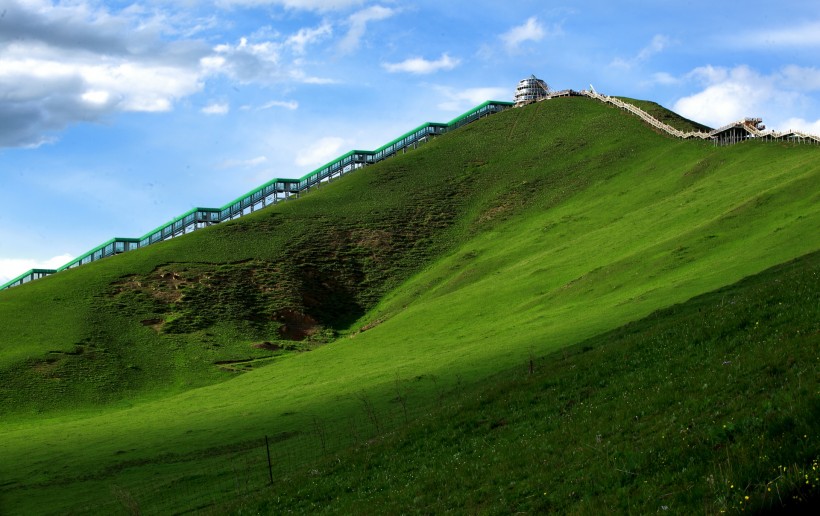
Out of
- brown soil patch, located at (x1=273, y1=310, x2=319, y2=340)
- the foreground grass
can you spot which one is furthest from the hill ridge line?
the foreground grass

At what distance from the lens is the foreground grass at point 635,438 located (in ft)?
65.0

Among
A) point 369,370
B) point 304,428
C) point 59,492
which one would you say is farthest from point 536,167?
point 59,492

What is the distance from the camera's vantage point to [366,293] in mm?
127000

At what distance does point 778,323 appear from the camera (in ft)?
100

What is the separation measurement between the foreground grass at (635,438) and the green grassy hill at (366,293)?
3307 millimetres

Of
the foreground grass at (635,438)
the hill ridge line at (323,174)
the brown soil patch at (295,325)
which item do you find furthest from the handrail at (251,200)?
the foreground grass at (635,438)

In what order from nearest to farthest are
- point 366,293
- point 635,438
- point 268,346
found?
point 635,438
point 268,346
point 366,293

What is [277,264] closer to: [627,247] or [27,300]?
[27,300]

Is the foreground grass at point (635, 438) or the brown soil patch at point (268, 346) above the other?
the brown soil patch at point (268, 346)

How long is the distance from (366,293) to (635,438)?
103 metres

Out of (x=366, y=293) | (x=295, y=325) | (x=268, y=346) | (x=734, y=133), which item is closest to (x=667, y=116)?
(x=734, y=133)

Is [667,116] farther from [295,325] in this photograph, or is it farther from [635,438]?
[635,438]

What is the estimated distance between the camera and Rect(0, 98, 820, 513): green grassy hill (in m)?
59.3

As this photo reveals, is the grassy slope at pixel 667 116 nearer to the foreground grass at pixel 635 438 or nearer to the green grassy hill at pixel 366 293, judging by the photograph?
the green grassy hill at pixel 366 293
